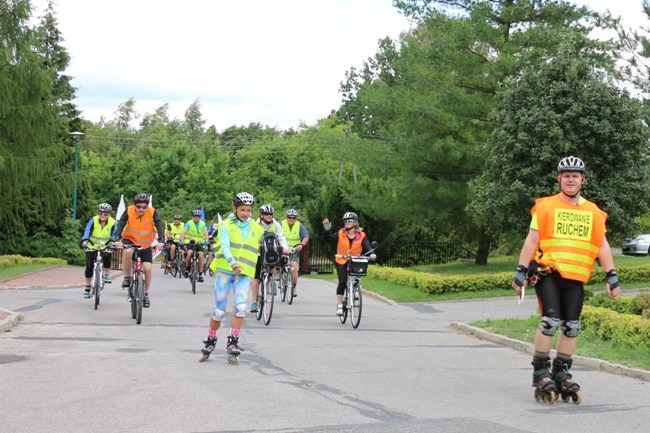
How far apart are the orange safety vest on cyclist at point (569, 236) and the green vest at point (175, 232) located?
19549 mm

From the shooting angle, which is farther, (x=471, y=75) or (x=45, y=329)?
(x=471, y=75)

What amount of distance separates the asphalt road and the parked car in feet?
79.0

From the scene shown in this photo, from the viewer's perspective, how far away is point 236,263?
32.4 ft

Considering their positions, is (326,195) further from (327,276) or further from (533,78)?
(533,78)

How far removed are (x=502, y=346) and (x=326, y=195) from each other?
25.3 metres

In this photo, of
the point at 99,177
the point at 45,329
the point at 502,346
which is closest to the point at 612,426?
the point at 502,346

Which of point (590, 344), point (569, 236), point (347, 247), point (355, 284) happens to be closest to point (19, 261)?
point (347, 247)

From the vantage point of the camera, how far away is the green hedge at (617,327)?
37.0ft

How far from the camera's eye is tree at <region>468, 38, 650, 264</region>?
23328mm


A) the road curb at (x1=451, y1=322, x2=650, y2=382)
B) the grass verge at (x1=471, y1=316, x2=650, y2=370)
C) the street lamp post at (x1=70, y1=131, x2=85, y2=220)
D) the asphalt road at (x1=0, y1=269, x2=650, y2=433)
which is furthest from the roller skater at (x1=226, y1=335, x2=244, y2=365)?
the street lamp post at (x1=70, y1=131, x2=85, y2=220)

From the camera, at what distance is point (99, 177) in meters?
63.4

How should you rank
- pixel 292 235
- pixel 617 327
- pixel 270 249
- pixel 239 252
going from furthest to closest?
pixel 292 235, pixel 270 249, pixel 617 327, pixel 239 252

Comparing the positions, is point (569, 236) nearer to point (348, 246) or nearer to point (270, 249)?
point (270, 249)

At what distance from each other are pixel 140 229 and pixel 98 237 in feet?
6.29
